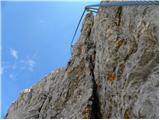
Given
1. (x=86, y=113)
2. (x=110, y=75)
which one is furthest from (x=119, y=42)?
(x=86, y=113)

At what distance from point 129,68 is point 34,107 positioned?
8.39 meters

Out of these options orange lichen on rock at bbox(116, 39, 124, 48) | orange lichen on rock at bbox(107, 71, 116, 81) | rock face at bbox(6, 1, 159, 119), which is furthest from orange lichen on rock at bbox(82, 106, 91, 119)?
orange lichen on rock at bbox(116, 39, 124, 48)

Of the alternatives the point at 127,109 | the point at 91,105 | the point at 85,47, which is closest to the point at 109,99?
the point at 91,105

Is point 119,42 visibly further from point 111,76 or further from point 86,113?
point 86,113

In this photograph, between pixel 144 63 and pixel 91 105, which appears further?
pixel 91 105

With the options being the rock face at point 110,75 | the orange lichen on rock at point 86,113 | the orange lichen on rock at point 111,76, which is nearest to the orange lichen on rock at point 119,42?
the rock face at point 110,75

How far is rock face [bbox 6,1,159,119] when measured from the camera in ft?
38.5

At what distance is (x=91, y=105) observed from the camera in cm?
1510

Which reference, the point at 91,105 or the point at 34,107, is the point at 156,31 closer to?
the point at 91,105

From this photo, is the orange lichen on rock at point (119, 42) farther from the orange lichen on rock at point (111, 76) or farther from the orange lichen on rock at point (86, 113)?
the orange lichen on rock at point (86, 113)

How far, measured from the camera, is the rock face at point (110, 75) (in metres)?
11.8

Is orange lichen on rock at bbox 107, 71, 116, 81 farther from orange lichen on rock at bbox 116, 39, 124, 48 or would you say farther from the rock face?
orange lichen on rock at bbox 116, 39, 124, 48

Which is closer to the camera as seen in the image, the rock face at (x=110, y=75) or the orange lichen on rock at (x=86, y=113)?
the rock face at (x=110, y=75)

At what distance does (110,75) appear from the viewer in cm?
1435
